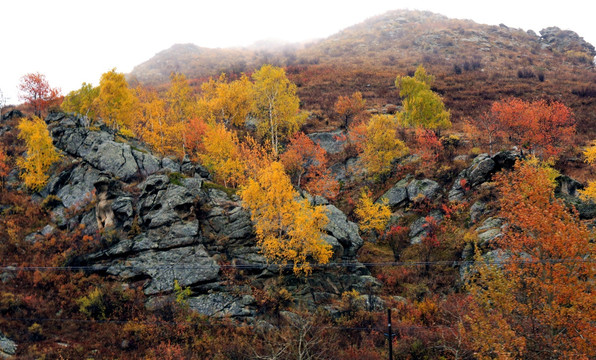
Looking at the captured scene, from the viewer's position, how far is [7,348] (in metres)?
19.7

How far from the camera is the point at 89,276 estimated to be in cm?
2622

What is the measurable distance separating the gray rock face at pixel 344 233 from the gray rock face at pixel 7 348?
25401 mm

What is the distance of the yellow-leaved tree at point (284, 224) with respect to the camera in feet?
90.4

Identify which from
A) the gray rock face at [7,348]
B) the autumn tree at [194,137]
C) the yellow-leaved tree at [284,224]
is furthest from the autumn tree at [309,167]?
the gray rock face at [7,348]

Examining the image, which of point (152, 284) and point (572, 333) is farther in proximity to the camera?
point (152, 284)

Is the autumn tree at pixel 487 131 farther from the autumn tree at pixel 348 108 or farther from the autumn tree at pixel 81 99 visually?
the autumn tree at pixel 81 99

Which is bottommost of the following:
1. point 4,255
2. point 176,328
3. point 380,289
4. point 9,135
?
point 380,289

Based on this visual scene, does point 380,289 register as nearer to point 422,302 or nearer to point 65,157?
point 422,302

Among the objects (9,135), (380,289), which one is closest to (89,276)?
(380,289)

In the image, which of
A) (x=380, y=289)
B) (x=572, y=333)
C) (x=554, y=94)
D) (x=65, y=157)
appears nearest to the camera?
(x=572, y=333)

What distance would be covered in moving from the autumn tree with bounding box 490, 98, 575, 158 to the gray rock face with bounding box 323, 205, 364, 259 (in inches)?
1001

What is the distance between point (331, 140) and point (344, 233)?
26.9 metres

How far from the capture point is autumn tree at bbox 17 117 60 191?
3416 centimetres

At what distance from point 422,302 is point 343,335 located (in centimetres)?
788
